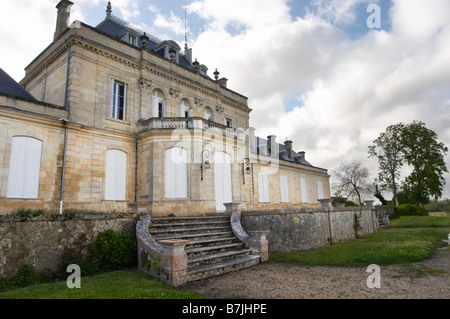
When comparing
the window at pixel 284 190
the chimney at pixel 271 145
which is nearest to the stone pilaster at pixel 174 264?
the window at pixel 284 190

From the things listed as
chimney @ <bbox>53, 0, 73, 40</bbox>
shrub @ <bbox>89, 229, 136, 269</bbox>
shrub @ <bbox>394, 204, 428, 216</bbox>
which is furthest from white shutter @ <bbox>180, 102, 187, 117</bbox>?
shrub @ <bbox>394, 204, 428, 216</bbox>

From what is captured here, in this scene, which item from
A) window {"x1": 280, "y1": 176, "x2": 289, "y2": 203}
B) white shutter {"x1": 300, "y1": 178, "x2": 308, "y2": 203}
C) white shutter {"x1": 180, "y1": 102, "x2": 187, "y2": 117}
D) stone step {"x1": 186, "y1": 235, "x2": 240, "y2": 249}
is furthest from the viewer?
white shutter {"x1": 300, "y1": 178, "x2": 308, "y2": 203}

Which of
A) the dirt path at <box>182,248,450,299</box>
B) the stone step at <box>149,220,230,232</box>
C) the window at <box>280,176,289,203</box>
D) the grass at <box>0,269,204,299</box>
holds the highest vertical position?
the window at <box>280,176,289,203</box>

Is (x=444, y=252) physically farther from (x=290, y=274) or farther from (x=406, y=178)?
(x=406, y=178)

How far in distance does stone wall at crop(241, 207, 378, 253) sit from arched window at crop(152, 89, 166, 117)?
781cm

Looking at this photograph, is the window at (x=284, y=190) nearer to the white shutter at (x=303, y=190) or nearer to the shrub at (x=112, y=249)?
the white shutter at (x=303, y=190)

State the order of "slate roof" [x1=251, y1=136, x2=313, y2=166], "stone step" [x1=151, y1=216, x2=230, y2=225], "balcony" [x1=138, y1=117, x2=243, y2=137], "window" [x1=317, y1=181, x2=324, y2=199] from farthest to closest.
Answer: "window" [x1=317, y1=181, x2=324, y2=199] → "slate roof" [x1=251, y1=136, x2=313, y2=166] → "balcony" [x1=138, y1=117, x2=243, y2=137] → "stone step" [x1=151, y1=216, x2=230, y2=225]

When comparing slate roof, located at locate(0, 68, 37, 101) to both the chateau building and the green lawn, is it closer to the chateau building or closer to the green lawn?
the chateau building

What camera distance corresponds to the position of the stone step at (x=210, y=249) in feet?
21.9

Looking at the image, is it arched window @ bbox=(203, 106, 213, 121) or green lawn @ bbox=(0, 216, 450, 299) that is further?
arched window @ bbox=(203, 106, 213, 121)

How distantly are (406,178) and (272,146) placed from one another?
605 inches

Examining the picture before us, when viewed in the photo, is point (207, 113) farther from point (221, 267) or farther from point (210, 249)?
point (221, 267)

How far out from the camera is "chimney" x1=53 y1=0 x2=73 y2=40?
13039 mm
